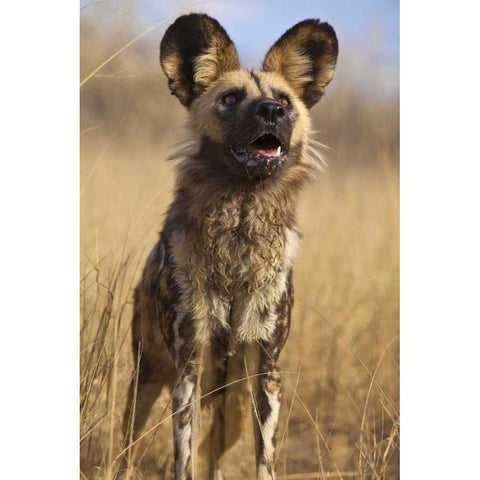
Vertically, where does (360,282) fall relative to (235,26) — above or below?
below

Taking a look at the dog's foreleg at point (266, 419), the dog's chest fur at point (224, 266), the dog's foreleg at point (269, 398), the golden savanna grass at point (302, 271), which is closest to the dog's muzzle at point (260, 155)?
the dog's chest fur at point (224, 266)

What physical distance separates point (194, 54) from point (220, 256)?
0.80 metres

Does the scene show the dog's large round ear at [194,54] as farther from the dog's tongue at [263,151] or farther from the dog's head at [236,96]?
the dog's tongue at [263,151]

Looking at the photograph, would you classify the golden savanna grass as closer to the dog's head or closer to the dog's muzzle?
the dog's head

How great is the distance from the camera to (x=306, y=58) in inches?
143

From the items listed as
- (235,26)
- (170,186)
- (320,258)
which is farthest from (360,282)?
(235,26)

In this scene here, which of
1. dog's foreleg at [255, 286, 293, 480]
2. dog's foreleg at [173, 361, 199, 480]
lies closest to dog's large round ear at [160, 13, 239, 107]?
dog's foreleg at [255, 286, 293, 480]

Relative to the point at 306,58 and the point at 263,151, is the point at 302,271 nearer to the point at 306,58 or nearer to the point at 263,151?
the point at 263,151

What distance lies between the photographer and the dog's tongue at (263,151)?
3463 millimetres

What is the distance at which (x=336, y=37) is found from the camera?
3736 mm

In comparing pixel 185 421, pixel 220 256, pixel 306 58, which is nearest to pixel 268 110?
pixel 306 58

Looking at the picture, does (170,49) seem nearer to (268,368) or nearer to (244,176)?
(244,176)

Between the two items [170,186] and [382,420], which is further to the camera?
[382,420]

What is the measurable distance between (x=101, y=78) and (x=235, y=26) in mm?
575
